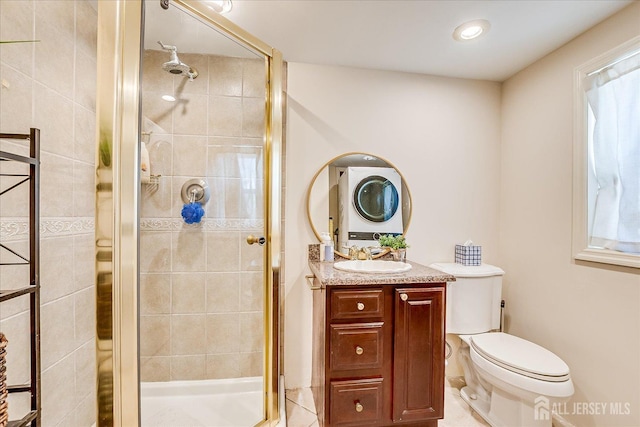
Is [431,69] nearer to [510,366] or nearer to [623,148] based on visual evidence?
[623,148]

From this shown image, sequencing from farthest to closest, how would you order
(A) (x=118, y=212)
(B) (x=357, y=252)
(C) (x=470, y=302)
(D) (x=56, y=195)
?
1. (B) (x=357, y=252)
2. (C) (x=470, y=302)
3. (D) (x=56, y=195)
4. (A) (x=118, y=212)

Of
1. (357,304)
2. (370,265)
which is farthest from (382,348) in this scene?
(370,265)

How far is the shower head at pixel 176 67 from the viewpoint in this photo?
1.28m

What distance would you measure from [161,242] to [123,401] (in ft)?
2.43

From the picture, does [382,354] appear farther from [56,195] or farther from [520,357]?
[56,195]

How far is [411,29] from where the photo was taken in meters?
1.57

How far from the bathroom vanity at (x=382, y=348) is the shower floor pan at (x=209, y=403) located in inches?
16.5

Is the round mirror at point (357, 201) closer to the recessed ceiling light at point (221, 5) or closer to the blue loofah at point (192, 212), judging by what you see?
the blue loofah at point (192, 212)

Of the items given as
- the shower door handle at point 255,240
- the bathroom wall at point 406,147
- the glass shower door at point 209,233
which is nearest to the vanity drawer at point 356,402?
the glass shower door at point 209,233

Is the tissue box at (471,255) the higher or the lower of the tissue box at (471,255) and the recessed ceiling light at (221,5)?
the lower

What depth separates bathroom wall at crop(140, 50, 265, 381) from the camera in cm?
148

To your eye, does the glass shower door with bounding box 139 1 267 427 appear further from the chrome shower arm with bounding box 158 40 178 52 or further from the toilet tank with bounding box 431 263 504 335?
the toilet tank with bounding box 431 263 504 335

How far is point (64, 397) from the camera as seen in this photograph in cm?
125

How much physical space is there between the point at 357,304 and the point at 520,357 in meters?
0.90
